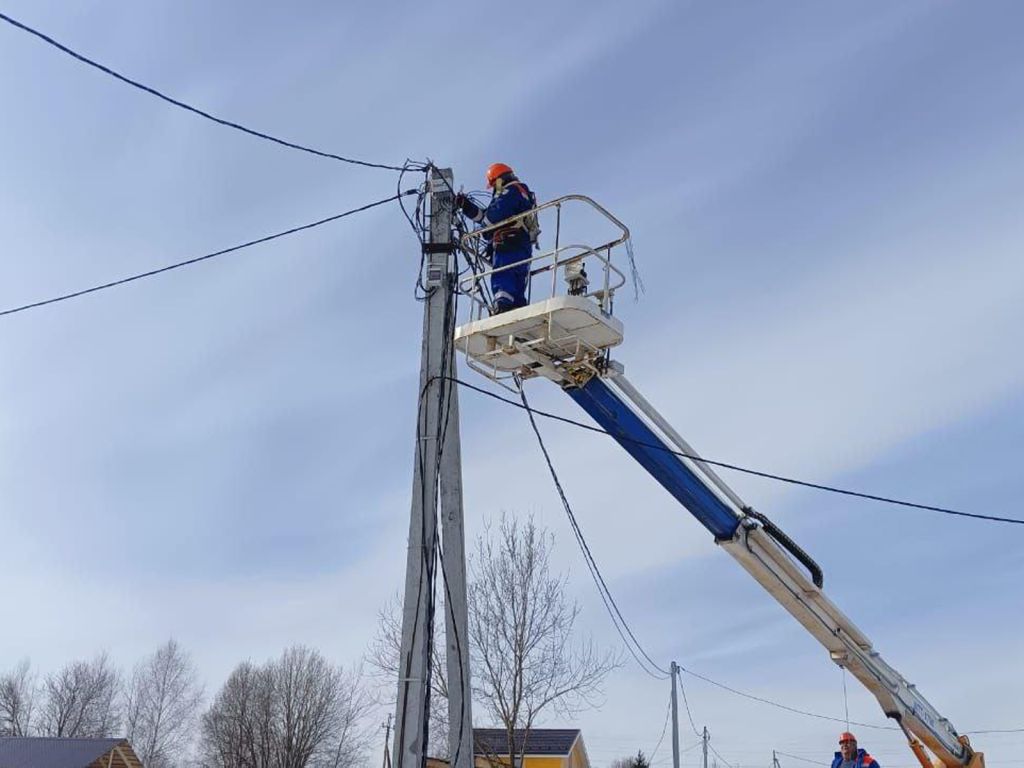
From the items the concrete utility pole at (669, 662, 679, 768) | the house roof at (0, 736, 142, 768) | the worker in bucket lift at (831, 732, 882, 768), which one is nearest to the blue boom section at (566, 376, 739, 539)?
the worker in bucket lift at (831, 732, 882, 768)

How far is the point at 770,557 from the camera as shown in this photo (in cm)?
995

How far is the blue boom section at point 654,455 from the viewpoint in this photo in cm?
902

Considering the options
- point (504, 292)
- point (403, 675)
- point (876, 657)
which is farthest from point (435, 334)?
point (876, 657)

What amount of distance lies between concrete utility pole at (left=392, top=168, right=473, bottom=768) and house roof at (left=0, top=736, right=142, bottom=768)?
32559mm

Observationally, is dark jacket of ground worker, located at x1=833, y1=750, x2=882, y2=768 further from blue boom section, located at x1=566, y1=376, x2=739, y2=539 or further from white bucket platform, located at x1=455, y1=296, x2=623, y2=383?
white bucket platform, located at x1=455, y1=296, x2=623, y2=383

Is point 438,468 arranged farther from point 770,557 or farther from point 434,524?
point 770,557

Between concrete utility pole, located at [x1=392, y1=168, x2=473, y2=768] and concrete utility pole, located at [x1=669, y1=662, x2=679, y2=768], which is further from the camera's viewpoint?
concrete utility pole, located at [x1=669, y1=662, x2=679, y2=768]

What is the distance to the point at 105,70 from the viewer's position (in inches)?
305

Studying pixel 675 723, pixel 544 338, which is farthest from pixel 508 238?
pixel 675 723

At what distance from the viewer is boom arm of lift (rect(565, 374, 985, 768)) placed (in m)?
9.13

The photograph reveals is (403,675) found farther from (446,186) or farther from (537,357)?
(446,186)

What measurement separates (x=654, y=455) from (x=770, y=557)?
191 centimetres

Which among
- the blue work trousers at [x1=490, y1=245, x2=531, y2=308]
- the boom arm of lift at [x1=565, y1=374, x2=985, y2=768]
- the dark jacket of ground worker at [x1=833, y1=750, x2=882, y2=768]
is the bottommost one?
the dark jacket of ground worker at [x1=833, y1=750, x2=882, y2=768]

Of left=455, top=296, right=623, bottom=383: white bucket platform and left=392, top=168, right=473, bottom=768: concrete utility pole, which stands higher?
left=455, top=296, right=623, bottom=383: white bucket platform
